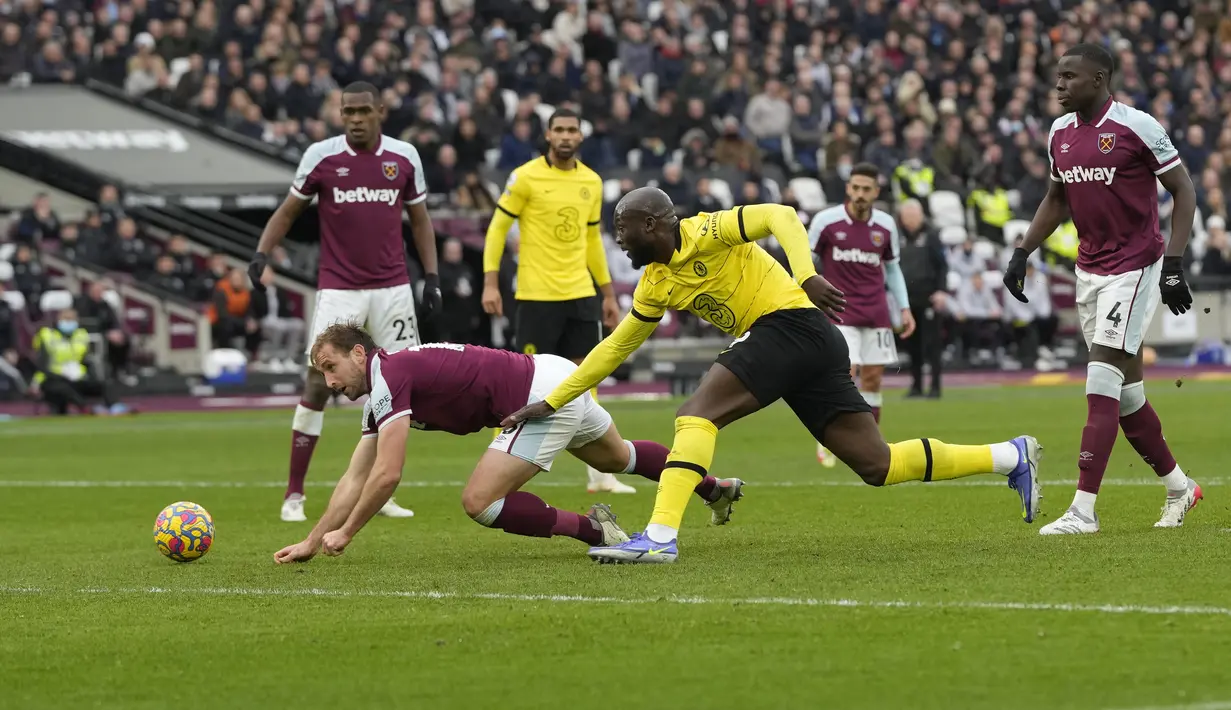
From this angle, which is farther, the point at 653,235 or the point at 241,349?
the point at 241,349

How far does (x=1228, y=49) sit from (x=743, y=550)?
1366 inches

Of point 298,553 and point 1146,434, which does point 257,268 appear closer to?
point 298,553

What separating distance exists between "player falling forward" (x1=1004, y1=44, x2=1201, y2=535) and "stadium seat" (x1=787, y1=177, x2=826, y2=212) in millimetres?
21830

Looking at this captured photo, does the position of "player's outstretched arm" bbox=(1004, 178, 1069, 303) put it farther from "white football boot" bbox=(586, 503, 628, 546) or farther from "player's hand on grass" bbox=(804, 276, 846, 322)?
"white football boot" bbox=(586, 503, 628, 546)

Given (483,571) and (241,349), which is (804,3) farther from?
(483,571)

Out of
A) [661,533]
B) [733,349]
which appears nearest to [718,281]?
[733,349]

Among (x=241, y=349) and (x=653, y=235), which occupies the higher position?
(x=653, y=235)

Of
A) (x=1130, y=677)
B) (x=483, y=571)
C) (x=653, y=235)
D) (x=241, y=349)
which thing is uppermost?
(x=653, y=235)

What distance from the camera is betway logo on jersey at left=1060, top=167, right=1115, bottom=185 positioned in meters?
9.68

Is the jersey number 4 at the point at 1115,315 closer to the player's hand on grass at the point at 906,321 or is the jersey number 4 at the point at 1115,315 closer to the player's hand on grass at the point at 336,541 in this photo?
the player's hand on grass at the point at 336,541

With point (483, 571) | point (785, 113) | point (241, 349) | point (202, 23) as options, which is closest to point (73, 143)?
point (202, 23)

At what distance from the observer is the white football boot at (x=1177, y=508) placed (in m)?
9.84

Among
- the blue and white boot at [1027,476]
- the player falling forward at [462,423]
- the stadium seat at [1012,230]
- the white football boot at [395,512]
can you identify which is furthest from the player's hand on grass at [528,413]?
the stadium seat at [1012,230]

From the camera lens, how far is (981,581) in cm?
788
